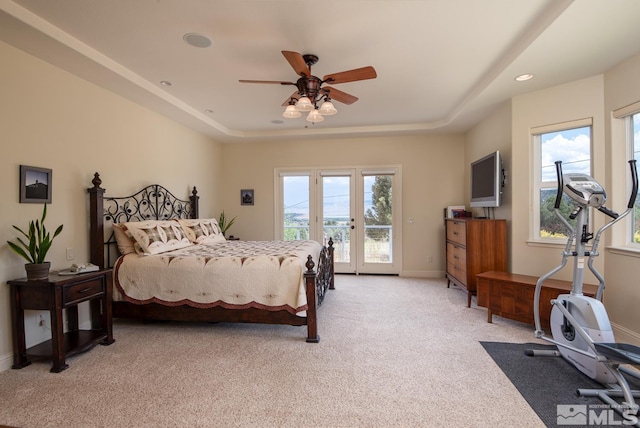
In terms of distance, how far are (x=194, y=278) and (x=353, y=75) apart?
8.22ft

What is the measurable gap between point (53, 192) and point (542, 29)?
4.58 m

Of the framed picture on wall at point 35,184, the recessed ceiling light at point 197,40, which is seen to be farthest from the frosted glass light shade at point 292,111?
the framed picture on wall at point 35,184

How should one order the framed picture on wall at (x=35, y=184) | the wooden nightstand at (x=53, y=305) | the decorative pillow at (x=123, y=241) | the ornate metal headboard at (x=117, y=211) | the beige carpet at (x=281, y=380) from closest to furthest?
the beige carpet at (x=281, y=380), the wooden nightstand at (x=53, y=305), the framed picture on wall at (x=35, y=184), the ornate metal headboard at (x=117, y=211), the decorative pillow at (x=123, y=241)

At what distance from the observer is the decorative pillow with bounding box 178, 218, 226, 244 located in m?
4.30

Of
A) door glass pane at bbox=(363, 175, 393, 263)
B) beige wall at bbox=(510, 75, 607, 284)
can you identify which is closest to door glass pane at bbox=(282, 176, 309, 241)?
door glass pane at bbox=(363, 175, 393, 263)

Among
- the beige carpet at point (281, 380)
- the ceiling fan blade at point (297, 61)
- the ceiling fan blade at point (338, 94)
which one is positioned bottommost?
the beige carpet at point (281, 380)

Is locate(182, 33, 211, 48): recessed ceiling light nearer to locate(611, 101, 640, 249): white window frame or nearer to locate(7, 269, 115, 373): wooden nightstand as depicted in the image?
locate(7, 269, 115, 373): wooden nightstand

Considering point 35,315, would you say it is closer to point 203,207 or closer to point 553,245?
point 203,207

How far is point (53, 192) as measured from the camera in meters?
2.93

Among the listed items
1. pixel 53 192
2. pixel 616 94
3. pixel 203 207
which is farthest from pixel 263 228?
pixel 616 94

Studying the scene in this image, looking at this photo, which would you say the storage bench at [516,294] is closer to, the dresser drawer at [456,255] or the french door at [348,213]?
the dresser drawer at [456,255]

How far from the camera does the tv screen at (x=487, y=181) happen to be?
392 centimetres

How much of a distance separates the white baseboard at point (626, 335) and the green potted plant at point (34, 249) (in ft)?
17.3

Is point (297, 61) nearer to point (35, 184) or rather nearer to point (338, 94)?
point (338, 94)
